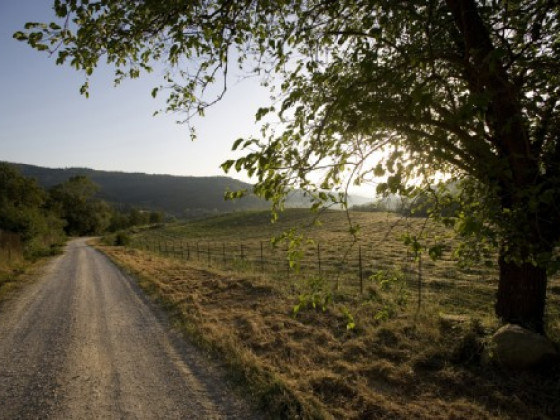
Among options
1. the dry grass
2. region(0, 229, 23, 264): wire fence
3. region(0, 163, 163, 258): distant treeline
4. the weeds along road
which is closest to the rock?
the dry grass

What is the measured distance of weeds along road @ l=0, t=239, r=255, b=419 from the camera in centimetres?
562

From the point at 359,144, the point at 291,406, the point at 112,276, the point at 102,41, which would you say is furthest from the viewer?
the point at 112,276

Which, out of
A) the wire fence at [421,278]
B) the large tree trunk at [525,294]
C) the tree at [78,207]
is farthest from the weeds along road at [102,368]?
the tree at [78,207]

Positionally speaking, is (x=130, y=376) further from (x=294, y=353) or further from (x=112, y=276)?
(x=112, y=276)

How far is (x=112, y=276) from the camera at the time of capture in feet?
63.9

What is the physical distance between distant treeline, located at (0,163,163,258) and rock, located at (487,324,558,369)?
29139 mm

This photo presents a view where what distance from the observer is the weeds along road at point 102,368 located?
5625 millimetres

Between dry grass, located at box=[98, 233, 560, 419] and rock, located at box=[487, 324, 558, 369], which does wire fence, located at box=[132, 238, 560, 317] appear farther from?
rock, located at box=[487, 324, 558, 369]

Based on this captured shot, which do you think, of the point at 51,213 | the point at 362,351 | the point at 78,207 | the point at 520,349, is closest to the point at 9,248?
the point at 362,351

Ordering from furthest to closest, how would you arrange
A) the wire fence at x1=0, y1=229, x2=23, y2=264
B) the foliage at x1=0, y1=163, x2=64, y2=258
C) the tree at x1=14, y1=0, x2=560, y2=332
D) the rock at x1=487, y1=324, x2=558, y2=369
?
the foliage at x1=0, y1=163, x2=64, y2=258 < the wire fence at x1=0, y1=229, x2=23, y2=264 < the rock at x1=487, y1=324, x2=558, y2=369 < the tree at x1=14, y1=0, x2=560, y2=332

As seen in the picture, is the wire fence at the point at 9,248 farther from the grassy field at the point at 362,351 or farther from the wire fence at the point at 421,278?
the grassy field at the point at 362,351

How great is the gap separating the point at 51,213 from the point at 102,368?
71.6 metres

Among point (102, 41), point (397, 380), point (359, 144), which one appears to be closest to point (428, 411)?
point (397, 380)

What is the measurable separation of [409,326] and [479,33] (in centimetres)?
648
